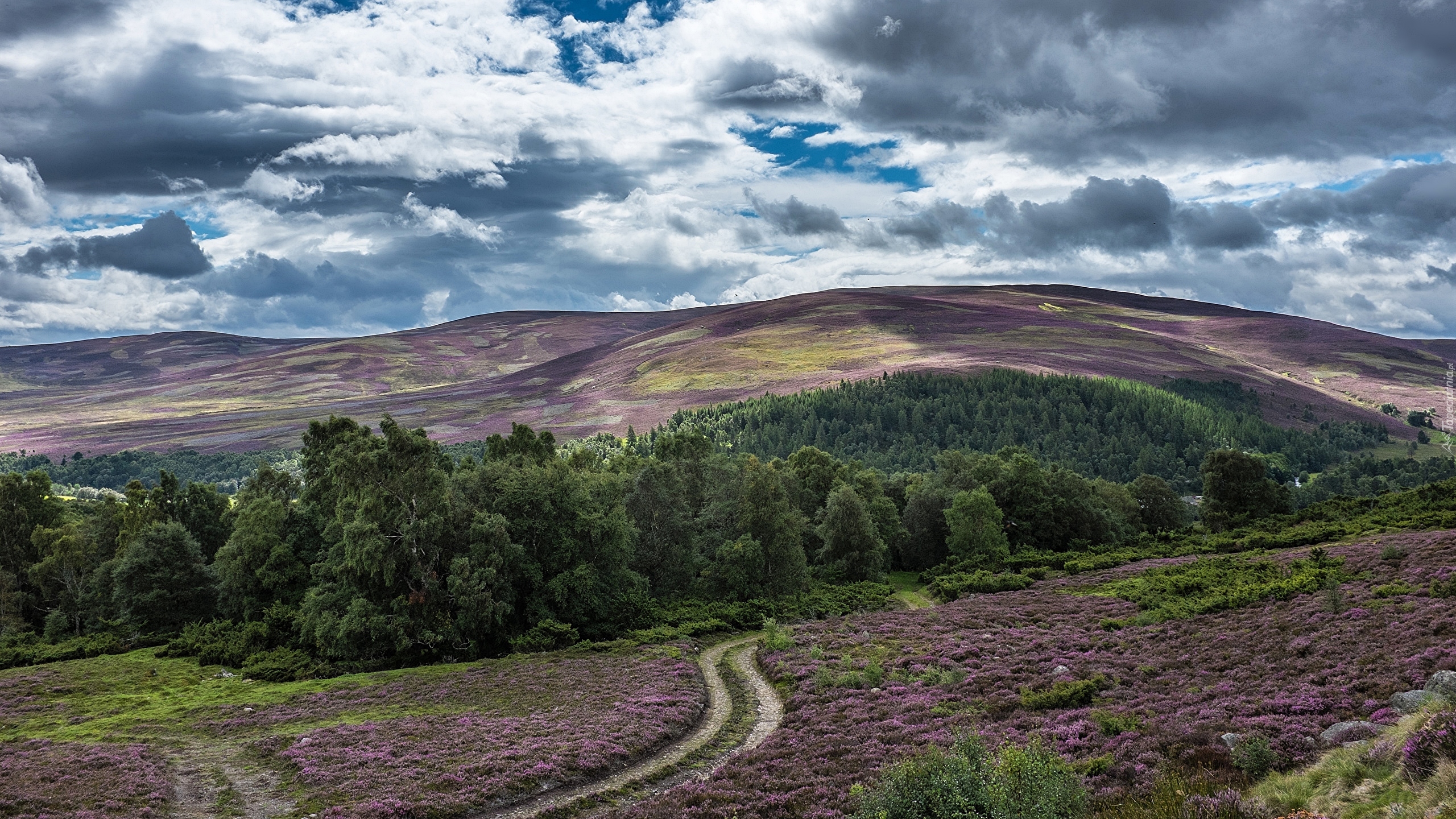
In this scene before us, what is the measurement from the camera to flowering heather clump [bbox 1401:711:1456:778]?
583 inches

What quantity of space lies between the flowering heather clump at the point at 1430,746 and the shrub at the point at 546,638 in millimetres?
51898

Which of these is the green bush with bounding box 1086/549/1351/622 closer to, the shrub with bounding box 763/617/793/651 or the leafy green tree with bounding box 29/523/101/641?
the shrub with bounding box 763/617/793/651

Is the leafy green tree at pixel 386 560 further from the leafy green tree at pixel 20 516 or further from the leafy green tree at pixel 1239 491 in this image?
the leafy green tree at pixel 1239 491

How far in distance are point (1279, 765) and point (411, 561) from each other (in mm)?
54684

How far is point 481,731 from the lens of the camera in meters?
35.7

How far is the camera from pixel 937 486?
350 ft

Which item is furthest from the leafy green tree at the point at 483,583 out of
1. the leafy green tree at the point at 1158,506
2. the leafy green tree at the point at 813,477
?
the leafy green tree at the point at 1158,506

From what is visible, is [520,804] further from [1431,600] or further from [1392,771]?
[1431,600]

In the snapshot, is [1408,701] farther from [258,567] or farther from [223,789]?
[258,567]

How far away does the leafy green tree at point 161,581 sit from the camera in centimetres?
6844

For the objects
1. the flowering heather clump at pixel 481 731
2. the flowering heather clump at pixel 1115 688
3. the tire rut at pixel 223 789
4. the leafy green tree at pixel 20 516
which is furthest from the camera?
the leafy green tree at pixel 20 516

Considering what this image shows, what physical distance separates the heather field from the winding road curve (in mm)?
665

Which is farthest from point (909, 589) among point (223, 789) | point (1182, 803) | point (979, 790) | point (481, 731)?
point (979, 790)

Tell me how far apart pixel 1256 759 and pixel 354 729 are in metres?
37.3
